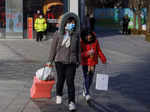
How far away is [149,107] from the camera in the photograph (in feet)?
27.8

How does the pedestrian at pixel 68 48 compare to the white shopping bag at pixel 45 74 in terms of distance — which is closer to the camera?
the pedestrian at pixel 68 48

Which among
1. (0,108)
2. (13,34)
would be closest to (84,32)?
(0,108)

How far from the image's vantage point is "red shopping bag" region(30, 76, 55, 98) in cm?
889

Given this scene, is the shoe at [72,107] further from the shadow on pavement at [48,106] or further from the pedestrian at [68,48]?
the shadow on pavement at [48,106]

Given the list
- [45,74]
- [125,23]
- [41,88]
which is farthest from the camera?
[125,23]

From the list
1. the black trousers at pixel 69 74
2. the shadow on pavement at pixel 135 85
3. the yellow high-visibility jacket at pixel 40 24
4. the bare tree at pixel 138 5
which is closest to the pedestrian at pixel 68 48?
the black trousers at pixel 69 74

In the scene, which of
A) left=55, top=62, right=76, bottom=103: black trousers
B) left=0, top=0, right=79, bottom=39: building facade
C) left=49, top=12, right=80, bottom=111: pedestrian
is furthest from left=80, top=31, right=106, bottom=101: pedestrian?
left=0, top=0, right=79, bottom=39: building facade

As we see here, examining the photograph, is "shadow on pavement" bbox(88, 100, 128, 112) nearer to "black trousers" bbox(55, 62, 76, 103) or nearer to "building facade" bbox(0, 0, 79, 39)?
"black trousers" bbox(55, 62, 76, 103)

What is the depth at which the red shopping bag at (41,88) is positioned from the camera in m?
8.89

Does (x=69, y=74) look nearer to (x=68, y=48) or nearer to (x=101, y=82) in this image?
(x=68, y=48)

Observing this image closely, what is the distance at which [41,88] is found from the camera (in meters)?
8.97

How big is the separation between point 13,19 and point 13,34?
0.95 meters

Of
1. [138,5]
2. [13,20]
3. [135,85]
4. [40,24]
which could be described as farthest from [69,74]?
[138,5]

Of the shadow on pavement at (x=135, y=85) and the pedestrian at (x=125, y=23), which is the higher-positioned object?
the pedestrian at (x=125, y=23)
